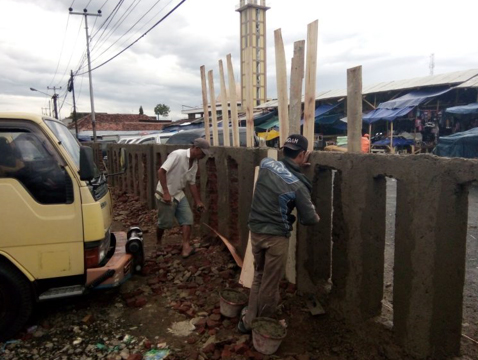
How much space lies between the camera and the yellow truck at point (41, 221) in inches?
128

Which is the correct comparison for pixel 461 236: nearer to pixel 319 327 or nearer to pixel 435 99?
pixel 319 327

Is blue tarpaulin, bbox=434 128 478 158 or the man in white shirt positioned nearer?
the man in white shirt

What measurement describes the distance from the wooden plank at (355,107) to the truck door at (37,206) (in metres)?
2.61

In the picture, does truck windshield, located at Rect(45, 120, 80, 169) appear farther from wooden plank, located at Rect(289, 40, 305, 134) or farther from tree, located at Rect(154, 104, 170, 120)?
tree, located at Rect(154, 104, 170, 120)

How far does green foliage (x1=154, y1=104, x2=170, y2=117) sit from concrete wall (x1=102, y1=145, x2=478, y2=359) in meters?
64.9

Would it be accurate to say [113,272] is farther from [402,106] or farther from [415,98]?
[415,98]

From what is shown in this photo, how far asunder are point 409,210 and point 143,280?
3.38 m

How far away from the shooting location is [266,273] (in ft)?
10.3

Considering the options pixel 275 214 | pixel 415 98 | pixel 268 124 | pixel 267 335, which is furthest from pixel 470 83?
pixel 267 335

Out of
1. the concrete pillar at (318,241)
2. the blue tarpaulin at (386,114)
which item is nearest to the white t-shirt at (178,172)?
the concrete pillar at (318,241)

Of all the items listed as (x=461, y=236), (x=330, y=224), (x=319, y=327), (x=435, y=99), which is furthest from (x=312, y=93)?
(x=435, y=99)

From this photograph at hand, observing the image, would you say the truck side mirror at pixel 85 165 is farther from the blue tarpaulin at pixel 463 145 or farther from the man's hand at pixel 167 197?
the blue tarpaulin at pixel 463 145

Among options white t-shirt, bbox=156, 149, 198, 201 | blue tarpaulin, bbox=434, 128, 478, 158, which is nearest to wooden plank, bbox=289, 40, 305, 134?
white t-shirt, bbox=156, 149, 198, 201

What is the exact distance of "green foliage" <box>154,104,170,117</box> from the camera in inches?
2608
